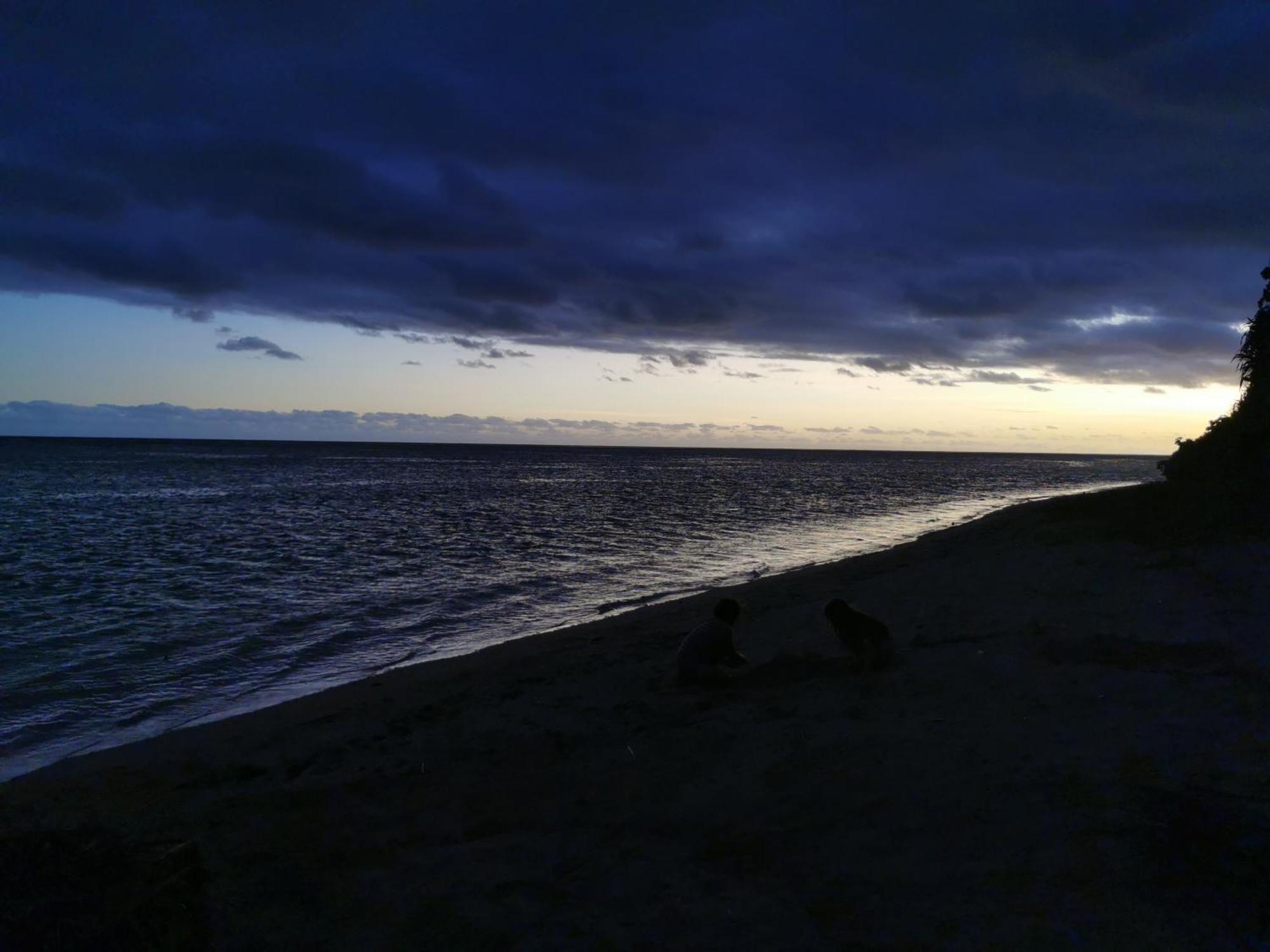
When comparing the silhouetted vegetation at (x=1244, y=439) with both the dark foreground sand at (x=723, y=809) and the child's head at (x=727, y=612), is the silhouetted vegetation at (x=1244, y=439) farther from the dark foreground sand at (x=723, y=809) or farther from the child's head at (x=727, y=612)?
the child's head at (x=727, y=612)

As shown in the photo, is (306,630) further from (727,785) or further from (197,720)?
(727,785)

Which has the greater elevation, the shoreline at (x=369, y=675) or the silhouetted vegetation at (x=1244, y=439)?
the silhouetted vegetation at (x=1244, y=439)

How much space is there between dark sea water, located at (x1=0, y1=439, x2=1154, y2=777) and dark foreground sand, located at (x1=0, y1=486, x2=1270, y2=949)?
2840mm

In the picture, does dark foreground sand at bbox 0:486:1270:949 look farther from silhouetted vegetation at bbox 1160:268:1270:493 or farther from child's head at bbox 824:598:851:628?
silhouetted vegetation at bbox 1160:268:1270:493

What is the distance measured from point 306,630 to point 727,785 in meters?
12.8

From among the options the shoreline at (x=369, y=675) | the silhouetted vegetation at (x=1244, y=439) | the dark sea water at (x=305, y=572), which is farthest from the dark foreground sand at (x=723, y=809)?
the silhouetted vegetation at (x=1244, y=439)

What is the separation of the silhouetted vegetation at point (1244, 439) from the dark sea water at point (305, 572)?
34.7 feet

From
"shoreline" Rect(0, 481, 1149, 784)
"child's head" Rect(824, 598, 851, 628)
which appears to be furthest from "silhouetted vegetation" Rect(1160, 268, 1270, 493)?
"child's head" Rect(824, 598, 851, 628)

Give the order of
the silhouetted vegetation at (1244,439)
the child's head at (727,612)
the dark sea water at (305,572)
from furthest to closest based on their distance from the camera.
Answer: the silhouetted vegetation at (1244,439) < the dark sea water at (305,572) < the child's head at (727,612)

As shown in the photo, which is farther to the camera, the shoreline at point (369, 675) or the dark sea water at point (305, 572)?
the dark sea water at point (305, 572)

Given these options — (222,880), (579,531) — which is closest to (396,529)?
(579,531)

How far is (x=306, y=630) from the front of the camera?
1661 centimetres

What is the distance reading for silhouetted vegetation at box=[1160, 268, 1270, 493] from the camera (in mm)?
19531

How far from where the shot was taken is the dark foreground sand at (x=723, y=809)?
4.61m
